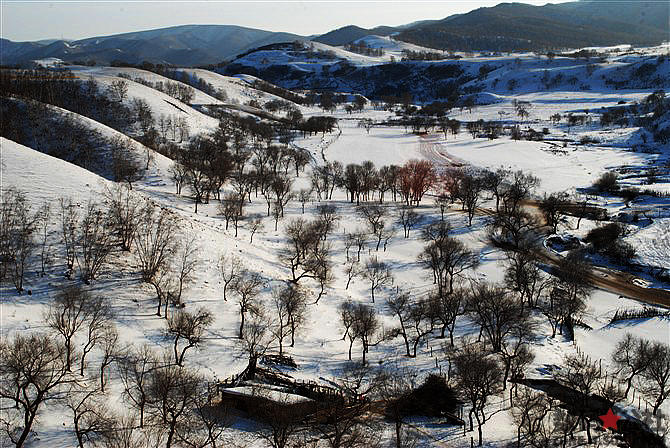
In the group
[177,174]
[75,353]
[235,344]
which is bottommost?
[235,344]

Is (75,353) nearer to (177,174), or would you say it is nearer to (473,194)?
(177,174)

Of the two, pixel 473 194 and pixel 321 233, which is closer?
pixel 321 233

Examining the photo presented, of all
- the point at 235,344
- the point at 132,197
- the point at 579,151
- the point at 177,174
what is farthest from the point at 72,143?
the point at 579,151

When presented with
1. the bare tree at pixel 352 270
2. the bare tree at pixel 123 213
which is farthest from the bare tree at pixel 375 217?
the bare tree at pixel 123 213

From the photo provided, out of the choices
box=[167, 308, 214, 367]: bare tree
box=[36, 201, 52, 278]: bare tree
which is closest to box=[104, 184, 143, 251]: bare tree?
box=[36, 201, 52, 278]: bare tree

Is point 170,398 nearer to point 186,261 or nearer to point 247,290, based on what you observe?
point 247,290

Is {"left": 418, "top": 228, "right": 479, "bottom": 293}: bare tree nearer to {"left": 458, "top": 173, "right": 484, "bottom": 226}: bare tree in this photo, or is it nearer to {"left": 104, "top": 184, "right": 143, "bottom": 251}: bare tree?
{"left": 458, "top": 173, "right": 484, "bottom": 226}: bare tree

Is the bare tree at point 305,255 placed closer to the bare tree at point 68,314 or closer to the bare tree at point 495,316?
the bare tree at point 495,316
